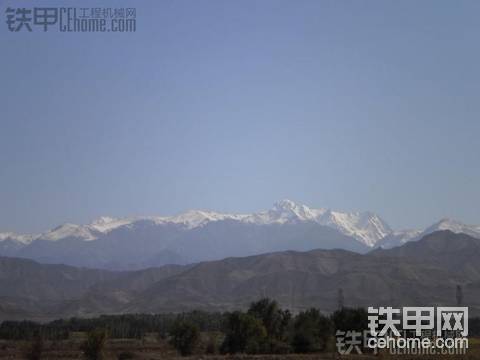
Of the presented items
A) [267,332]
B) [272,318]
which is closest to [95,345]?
[267,332]

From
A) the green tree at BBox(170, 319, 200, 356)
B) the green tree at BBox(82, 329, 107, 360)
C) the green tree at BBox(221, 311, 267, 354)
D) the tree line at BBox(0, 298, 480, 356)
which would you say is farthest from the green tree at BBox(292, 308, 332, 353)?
the green tree at BBox(82, 329, 107, 360)

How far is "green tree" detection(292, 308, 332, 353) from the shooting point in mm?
76625

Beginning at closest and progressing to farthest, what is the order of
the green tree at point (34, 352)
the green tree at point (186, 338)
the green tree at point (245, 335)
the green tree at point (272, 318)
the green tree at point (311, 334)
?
1. the green tree at point (34, 352)
2. the green tree at point (245, 335)
3. the green tree at point (311, 334)
4. the green tree at point (186, 338)
5. the green tree at point (272, 318)

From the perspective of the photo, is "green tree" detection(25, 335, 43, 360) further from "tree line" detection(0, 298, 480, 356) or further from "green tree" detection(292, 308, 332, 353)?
"green tree" detection(292, 308, 332, 353)

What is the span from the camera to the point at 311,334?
77250 millimetres

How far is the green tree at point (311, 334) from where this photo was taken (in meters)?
76.6

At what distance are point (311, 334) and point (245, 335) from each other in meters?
7.31

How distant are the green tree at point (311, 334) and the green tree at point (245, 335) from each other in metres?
3.75

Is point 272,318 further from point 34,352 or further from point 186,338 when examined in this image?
point 34,352

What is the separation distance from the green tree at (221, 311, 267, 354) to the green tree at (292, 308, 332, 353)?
375 cm

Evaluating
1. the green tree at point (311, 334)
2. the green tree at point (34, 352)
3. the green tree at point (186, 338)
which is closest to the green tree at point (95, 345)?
the green tree at point (34, 352)

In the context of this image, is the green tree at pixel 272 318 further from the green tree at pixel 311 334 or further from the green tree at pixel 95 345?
the green tree at pixel 95 345

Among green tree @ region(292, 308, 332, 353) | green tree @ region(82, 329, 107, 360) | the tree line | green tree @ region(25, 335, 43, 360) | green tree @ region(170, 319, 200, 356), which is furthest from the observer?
green tree @ region(170, 319, 200, 356)

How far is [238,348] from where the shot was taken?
7619 centimetres
